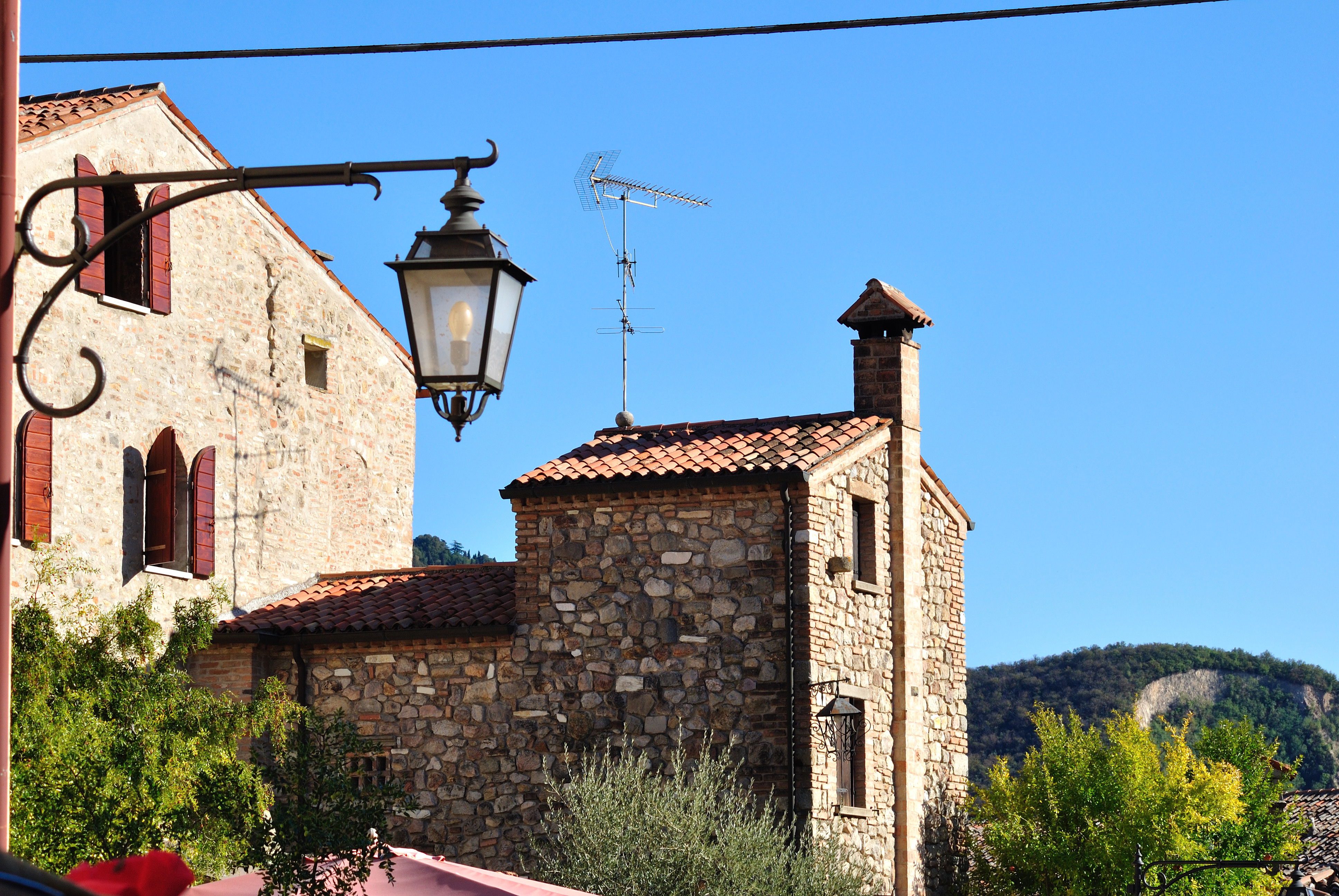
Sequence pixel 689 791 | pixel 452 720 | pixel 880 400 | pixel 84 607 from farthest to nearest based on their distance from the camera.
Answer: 1. pixel 880 400
2. pixel 452 720
3. pixel 84 607
4. pixel 689 791

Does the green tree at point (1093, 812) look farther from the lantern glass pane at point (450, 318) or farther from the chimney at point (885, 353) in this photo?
the lantern glass pane at point (450, 318)

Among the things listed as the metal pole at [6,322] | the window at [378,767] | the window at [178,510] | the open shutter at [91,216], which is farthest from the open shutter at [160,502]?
the metal pole at [6,322]

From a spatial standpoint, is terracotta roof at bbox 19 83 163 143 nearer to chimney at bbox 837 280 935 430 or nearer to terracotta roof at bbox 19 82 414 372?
terracotta roof at bbox 19 82 414 372

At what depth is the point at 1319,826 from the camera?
1176 inches

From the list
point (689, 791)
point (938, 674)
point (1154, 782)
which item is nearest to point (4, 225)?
point (689, 791)

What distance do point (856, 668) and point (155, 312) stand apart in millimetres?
8947

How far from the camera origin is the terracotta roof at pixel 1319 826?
87.0ft

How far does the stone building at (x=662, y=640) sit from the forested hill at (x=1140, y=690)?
1008 inches

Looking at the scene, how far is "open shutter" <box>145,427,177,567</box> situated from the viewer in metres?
17.8

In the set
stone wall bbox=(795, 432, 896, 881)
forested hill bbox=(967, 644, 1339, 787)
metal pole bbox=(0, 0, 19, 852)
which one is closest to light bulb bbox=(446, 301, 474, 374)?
metal pole bbox=(0, 0, 19, 852)

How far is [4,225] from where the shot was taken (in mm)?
5891

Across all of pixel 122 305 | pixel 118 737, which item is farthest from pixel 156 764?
pixel 122 305

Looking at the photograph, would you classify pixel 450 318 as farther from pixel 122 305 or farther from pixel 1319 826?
pixel 1319 826

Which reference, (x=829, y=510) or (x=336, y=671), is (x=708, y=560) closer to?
(x=829, y=510)
